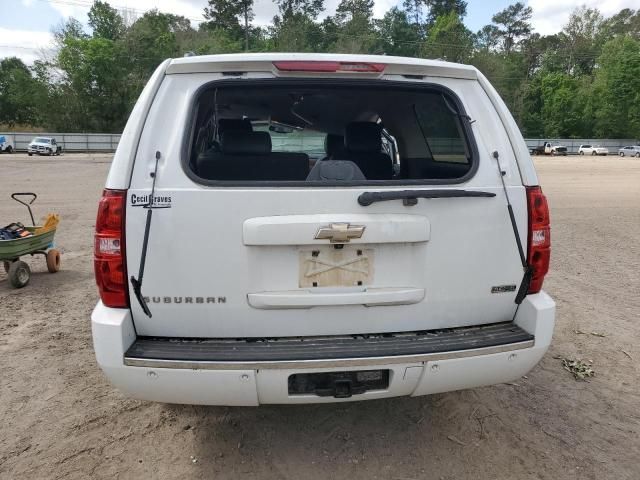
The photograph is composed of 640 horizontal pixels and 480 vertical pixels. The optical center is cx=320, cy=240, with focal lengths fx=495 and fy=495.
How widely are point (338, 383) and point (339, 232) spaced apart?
0.70 m

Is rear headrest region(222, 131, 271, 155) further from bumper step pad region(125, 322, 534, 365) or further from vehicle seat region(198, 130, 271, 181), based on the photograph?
bumper step pad region(125, 322, 534, 365)

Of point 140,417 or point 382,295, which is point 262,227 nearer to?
point 382,295

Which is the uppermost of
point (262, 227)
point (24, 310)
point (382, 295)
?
point (262, 227)

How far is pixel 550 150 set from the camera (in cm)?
6203

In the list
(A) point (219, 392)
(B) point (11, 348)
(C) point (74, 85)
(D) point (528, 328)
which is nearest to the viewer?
(A) point (219, 392)

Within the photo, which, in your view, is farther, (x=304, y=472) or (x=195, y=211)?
(x=304, y=472)

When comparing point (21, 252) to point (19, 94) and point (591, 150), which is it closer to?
point (19, 94)

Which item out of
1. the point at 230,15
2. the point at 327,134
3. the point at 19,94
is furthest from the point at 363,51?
the point at 327,134

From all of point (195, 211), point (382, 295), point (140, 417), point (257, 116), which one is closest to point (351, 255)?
point (382, 295)

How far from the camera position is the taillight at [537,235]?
2.52 m

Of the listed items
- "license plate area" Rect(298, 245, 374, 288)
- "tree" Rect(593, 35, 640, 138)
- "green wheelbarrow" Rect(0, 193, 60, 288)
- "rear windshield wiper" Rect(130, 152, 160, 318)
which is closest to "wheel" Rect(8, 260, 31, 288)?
"green wheelbarrow" Rect(0, 193, 60, 288)

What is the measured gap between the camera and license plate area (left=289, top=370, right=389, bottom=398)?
2289 mm

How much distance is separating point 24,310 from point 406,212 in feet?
14.7

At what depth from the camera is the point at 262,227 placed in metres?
Answer: 2.25
